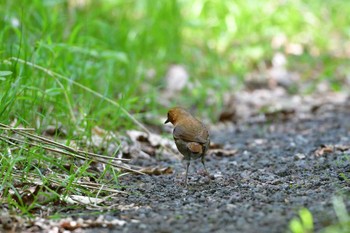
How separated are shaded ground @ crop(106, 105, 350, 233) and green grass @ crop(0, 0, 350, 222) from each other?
558 mm

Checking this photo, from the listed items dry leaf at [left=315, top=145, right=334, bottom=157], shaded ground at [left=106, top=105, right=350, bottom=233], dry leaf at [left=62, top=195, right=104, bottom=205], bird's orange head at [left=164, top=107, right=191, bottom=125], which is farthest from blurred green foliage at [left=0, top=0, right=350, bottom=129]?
dry leaf at [left=315, top=145, right=334, bottom=157]

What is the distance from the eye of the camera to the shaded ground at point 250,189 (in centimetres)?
293

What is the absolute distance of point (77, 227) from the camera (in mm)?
3059

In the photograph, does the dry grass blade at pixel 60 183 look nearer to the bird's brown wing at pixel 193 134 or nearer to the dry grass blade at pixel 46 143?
the dry grass blade at pixel 46 143

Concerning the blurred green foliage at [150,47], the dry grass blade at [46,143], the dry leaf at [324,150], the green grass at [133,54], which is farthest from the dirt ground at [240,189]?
the blurred green foliage at [150,47]

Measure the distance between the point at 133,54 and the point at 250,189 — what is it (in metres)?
3.89

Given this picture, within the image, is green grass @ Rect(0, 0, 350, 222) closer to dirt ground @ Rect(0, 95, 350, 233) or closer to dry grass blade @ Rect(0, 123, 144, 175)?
dry grass blade @ Rect(0, 123, 144, 175)

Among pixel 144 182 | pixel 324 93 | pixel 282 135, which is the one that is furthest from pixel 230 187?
pixel 324 93

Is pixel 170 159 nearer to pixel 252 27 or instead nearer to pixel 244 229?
pixel 244 229

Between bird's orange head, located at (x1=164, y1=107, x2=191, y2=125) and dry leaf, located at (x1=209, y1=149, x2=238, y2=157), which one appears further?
dry leaf, located at (x1=209, y1=149, x2=238, y2=157)

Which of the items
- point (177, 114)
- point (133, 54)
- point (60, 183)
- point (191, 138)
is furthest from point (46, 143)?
point (133, 54)

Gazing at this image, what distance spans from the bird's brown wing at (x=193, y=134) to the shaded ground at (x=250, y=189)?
27 cm

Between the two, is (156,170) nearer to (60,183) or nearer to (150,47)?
(60,183)

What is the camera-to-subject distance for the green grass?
4.54 meters
